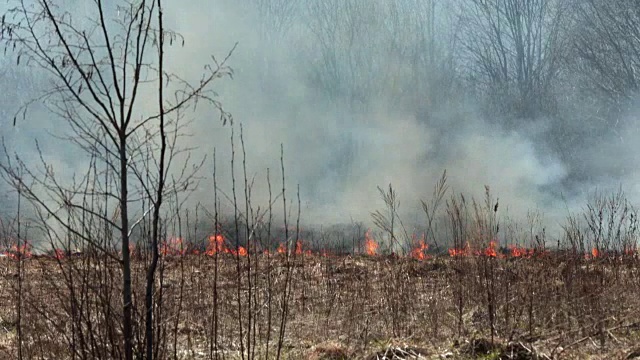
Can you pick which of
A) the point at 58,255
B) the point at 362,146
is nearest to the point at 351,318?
Result: the point at 58,255

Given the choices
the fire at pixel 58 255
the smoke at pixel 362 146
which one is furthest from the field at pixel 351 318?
the smoke at pixel 362 146

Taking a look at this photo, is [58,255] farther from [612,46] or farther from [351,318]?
[612,46]

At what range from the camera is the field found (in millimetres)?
4023

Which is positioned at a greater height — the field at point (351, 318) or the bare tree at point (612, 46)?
the bare tree at point (612, 46)

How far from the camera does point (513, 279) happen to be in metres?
8.12

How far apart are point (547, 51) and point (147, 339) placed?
2849 cm

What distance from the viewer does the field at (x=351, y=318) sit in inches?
158

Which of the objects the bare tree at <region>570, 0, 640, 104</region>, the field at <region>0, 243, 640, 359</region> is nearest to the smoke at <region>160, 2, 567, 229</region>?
the bare tree at <region>570, 0, 640, 104</region>

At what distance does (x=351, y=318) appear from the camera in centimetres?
648

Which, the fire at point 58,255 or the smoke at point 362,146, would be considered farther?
the smoke at point 362,146

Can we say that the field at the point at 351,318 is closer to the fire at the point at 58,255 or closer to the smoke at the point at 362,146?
the fire at the point at 58,255

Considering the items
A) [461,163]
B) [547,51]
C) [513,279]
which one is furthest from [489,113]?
[513,279]

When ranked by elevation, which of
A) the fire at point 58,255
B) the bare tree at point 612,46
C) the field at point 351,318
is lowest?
the field at point 351,318

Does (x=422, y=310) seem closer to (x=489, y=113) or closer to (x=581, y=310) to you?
(x=581, y=310)
